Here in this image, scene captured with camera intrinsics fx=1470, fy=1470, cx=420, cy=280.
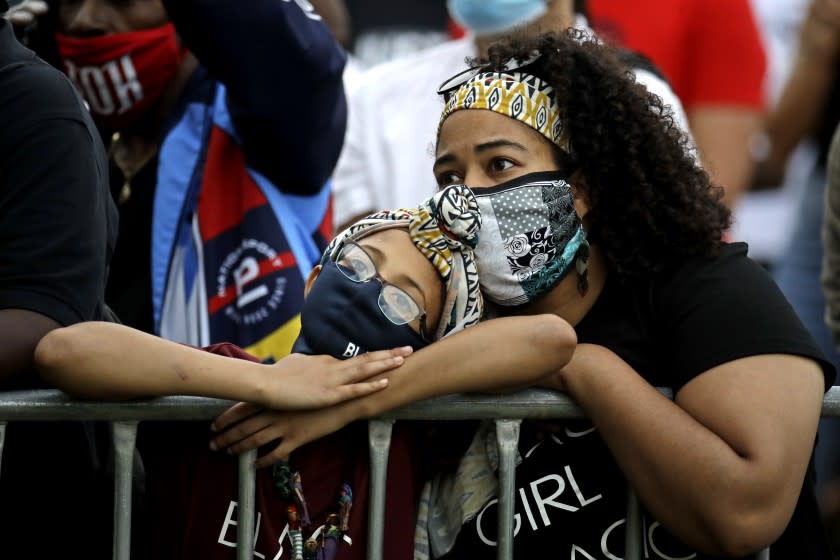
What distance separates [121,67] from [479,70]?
1.31 m

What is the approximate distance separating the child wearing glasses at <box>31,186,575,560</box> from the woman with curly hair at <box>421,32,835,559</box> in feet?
0.48

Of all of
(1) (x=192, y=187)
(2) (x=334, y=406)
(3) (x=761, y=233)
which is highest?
(2) (x=334, y=406)

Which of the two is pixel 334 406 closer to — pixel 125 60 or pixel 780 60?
pixel 125 60

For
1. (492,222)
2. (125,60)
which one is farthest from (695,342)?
(125,60)

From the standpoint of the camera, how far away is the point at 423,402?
8.54 ft

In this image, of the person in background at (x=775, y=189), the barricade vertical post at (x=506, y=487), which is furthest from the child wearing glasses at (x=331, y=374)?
the person in background at (x=775, y=189)

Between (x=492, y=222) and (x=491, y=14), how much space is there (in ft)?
6.70

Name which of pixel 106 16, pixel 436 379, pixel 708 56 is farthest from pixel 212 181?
pixel 708 56

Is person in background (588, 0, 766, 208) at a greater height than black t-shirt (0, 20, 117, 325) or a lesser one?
lesser

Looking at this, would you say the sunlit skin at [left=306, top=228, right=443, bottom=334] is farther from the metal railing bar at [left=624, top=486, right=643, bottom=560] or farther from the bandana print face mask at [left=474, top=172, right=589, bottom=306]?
the metal railing bar at [left=624, top=486, right=643, bottom=560]

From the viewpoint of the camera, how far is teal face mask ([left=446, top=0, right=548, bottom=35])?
4711 millimetres

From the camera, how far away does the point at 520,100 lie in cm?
298

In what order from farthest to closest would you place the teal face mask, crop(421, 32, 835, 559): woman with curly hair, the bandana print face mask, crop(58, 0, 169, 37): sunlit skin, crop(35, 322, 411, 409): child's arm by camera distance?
the teal face mask → crop(58, 0, 169, 37): sunlit skin → the bandana print face mask → crop(421, 32, 835, 559): woman with curly hair → crop(35, 322, 411, 409): child's arm

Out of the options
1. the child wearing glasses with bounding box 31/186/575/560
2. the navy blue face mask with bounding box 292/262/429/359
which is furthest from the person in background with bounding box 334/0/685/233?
the navy blue face mask with bounding box 292/262/429/359
